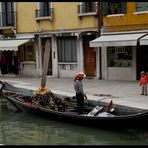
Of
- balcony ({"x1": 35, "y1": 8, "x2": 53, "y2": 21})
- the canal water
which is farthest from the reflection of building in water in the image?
balcony ({"x1": 35, "y1": 8, "x2": 53, "y2": 21})

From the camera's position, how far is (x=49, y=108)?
12117 mm

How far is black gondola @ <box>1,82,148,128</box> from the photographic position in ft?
32.1

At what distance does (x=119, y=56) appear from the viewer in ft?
61.4

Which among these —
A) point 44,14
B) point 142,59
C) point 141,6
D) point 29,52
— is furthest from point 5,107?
point 29,52

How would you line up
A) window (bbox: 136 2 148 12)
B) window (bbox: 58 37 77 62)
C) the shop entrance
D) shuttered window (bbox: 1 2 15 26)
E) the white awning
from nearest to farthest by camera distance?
the white awning < window (bbox: 136 2 148 12) < the shop entrance < window (bbox: 58 37 77 62) < shuttered window (bbox: 1 2 15 26)

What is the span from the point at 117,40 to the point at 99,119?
24.2ft

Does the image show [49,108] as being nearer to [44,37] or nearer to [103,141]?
[103,141]

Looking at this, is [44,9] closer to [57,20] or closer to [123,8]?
[57,20]

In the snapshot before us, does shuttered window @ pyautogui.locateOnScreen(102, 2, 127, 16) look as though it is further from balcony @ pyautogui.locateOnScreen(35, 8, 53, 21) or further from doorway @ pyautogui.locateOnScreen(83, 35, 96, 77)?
balcony @ pyautogui.locateOnScreen(35, 8, 53, 21)

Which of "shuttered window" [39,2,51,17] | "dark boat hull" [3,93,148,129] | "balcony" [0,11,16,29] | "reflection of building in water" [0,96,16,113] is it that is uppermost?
"shuttered window" [39,2,51,17]

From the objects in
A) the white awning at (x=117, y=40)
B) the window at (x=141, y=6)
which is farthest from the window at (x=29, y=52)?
the window at (x=141, y=6)

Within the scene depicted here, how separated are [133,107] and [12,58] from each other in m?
13.7

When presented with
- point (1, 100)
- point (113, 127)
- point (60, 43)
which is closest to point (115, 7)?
point (60, 43)

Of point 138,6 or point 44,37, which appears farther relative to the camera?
point 44,37
